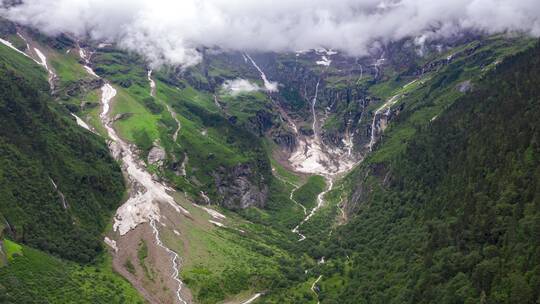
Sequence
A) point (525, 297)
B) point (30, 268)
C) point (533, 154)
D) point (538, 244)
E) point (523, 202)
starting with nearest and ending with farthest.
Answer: point (525, 297)
point (538, 244)
point (523, 202)
point (533, 154)
point (30, 268)

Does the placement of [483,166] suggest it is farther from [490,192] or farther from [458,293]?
[458,293]

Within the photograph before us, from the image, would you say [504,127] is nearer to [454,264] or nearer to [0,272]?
[454,264]

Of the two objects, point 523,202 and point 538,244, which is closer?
point 538,244

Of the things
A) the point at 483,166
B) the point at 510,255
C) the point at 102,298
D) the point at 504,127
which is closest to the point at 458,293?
the point at 510,255

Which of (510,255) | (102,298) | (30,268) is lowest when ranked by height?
(102,298)

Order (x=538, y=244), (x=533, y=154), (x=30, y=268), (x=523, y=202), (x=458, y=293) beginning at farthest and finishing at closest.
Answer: (x=30, y=268) < (x=533, y=154) < (x=523, y=202) < (x=458, y=293) < (x=538, y=244)

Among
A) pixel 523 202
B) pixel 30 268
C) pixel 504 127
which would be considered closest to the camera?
pixel 523 202

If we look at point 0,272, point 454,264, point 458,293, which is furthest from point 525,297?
point 0,272

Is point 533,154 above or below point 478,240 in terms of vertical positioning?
above

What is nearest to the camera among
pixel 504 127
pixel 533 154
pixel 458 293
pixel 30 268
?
pixel 458 293
